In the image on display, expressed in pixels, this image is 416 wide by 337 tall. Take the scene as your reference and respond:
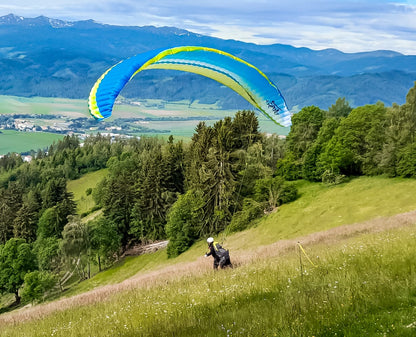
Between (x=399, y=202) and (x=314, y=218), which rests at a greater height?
(x=399, y=202)

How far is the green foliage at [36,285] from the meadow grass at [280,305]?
37.7 metres

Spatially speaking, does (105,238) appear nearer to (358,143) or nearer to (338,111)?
(358,143)

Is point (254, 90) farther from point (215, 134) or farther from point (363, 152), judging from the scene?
point (363, 152)

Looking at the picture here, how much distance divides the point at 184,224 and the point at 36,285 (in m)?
19.5

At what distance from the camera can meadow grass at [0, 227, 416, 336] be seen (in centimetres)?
675

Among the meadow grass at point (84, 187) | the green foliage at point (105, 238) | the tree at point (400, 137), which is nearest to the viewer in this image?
the tree at point (400, 137)

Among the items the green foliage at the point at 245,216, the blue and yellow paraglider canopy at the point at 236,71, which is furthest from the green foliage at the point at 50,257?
the blue and yellow paraglider canopy at the point at 236,71

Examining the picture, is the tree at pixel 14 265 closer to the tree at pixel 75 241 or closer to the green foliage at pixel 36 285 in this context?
the tree at pixel 75 241

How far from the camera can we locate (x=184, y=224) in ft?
156

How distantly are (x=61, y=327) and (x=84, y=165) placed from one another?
148 meters

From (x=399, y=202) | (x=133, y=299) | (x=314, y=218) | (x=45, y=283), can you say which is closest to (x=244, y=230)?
(x=314, y=218)

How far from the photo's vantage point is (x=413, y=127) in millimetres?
42375

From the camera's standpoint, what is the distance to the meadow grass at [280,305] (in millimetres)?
6750

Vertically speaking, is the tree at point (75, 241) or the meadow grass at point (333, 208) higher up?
the meadow grass at point (333, 208)
